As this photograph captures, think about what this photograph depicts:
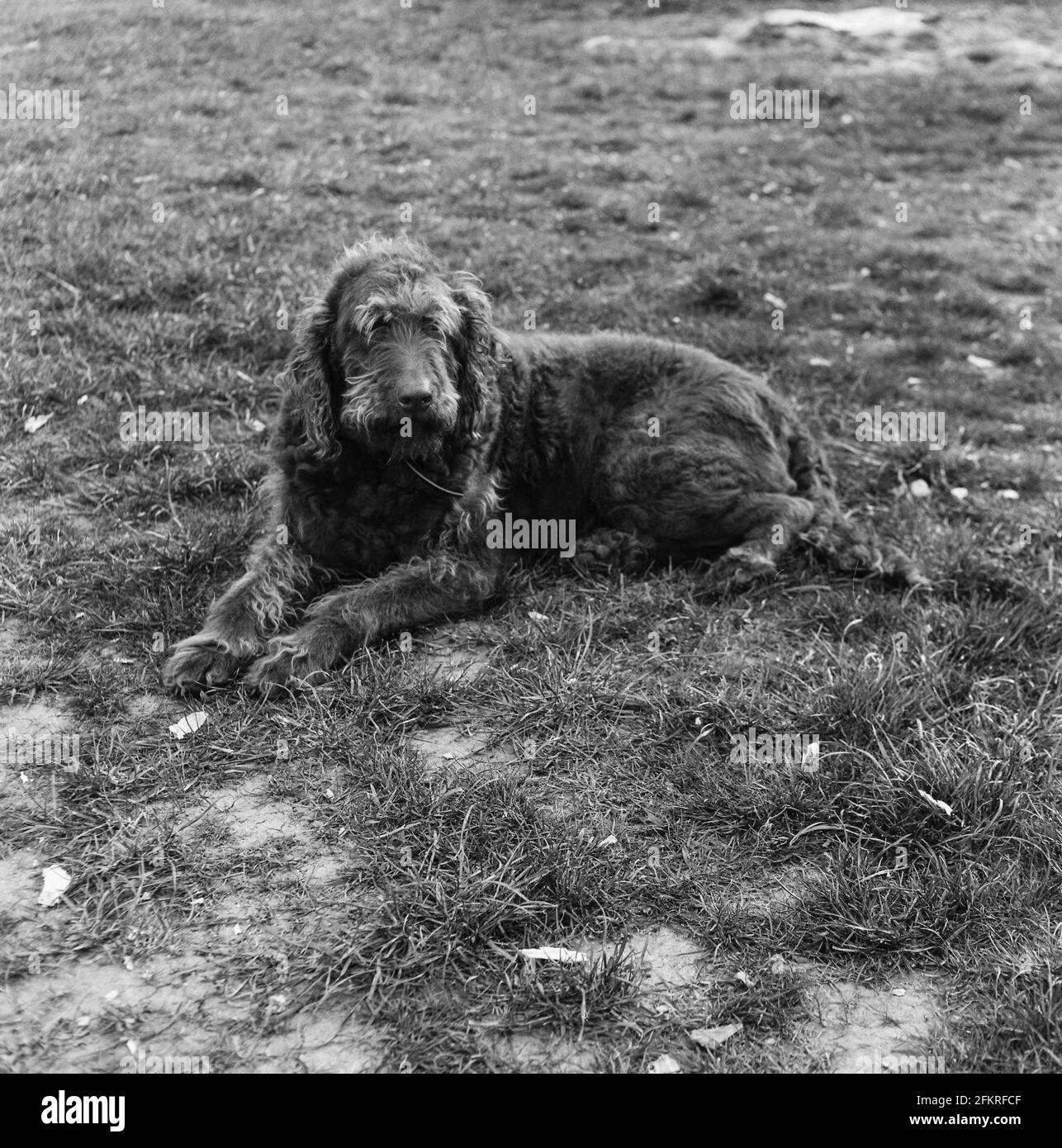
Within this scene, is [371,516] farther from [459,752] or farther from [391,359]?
[459,752]

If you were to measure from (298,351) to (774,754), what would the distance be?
9.49ft

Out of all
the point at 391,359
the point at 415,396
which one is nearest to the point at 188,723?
the point at 415,396

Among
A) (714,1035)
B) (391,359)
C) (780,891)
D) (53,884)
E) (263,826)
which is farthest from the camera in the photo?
(391,359)

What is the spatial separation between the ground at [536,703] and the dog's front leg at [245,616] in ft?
0.48

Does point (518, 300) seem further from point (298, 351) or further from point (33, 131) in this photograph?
point (33, 131)

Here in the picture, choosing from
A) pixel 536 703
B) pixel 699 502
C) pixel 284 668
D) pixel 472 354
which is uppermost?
pixel 472 354

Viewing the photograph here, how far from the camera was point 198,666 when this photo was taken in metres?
4.59

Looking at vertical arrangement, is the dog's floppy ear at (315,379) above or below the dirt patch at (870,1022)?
above

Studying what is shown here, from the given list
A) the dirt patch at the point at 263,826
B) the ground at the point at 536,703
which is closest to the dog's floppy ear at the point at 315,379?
the ground at the point at 536,703

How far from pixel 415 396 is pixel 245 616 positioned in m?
1.28

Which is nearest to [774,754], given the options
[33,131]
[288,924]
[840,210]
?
[288,924]

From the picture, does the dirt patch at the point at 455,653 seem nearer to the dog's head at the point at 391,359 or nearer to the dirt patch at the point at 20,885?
the dog's head at the point at 391,359

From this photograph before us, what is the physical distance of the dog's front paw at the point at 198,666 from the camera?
4535mm

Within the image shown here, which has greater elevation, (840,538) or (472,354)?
(472,354)
